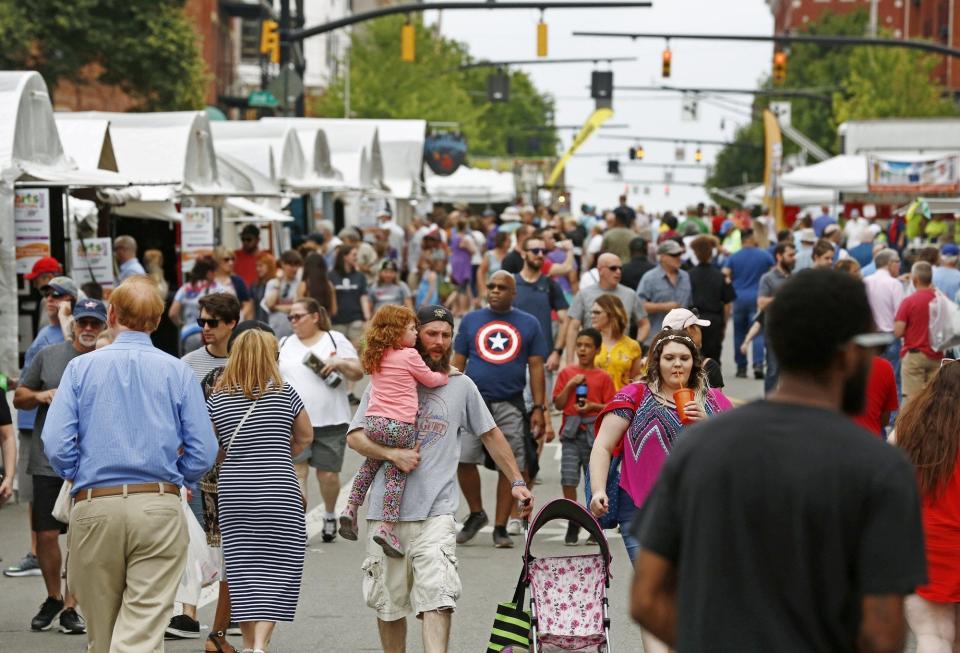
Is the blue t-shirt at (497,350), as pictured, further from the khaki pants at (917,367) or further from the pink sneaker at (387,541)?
the khaki pants at (917,367)

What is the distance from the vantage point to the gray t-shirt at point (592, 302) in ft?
45.5

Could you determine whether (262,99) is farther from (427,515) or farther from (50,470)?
(427,515)

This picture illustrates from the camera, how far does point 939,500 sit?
643 cm

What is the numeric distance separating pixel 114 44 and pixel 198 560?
3976cm

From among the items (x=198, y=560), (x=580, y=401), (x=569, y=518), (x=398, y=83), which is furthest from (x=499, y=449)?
(x=398, y=83)

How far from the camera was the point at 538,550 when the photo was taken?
36.8ft

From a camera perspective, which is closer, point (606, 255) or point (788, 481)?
point (788, 481)

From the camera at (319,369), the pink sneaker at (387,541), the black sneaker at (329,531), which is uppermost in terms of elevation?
the camera at (319,369)

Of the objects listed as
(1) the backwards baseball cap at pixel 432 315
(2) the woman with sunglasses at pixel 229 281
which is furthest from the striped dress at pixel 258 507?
(2) the woman with sunglasses at pixel 229 281

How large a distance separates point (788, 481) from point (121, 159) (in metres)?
18.6

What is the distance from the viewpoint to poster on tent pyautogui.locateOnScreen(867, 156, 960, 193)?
33.9 m

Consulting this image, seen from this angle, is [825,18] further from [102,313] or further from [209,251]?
[102,313]

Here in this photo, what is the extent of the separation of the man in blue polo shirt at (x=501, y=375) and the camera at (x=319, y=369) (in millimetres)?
792

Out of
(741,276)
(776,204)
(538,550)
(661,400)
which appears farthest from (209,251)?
(776,204)
